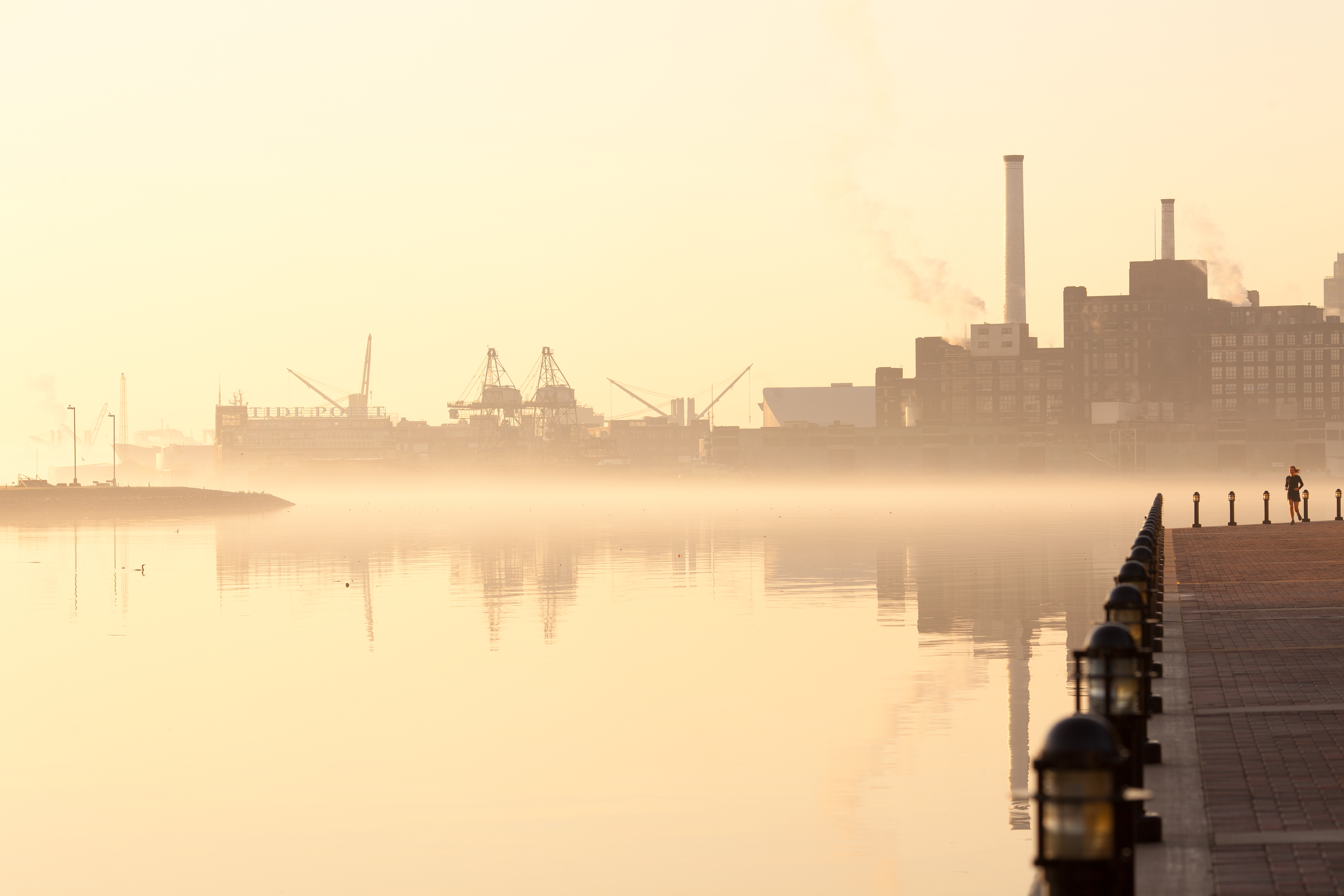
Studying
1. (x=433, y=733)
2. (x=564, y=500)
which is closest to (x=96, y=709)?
(x=433, y=733)

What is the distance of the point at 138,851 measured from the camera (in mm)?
15555

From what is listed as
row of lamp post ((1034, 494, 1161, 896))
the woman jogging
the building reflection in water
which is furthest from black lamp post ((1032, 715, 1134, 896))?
the woman jogging

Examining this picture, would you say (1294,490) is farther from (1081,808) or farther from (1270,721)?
(1081,808)

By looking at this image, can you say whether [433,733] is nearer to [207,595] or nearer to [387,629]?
[387,629]

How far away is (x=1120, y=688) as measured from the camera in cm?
1084

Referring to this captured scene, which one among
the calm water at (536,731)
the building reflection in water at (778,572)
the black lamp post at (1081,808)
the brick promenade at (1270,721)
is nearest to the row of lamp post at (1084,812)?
the black lamp post at (1081,808)

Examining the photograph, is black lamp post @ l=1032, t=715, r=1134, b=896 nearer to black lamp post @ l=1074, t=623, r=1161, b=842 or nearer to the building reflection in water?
black lamp post @ l=1074, t=623, r=1161, b=842

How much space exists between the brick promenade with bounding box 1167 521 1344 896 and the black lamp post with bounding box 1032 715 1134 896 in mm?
3324

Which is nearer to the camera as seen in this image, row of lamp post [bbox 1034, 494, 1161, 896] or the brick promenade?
row of lamp post [bbox 1034, 494, 1161, 896]

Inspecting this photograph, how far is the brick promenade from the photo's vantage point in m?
10.3

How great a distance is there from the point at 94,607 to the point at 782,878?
107 feet

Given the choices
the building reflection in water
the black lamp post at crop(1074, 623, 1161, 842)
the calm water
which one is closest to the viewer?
the black lamp post at crop(1074, 623, 1161, 842)

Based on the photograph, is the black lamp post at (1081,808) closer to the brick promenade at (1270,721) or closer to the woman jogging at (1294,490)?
the brick promenade at (1270,721)

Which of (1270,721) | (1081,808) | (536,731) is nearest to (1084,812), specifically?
(1081,808)
